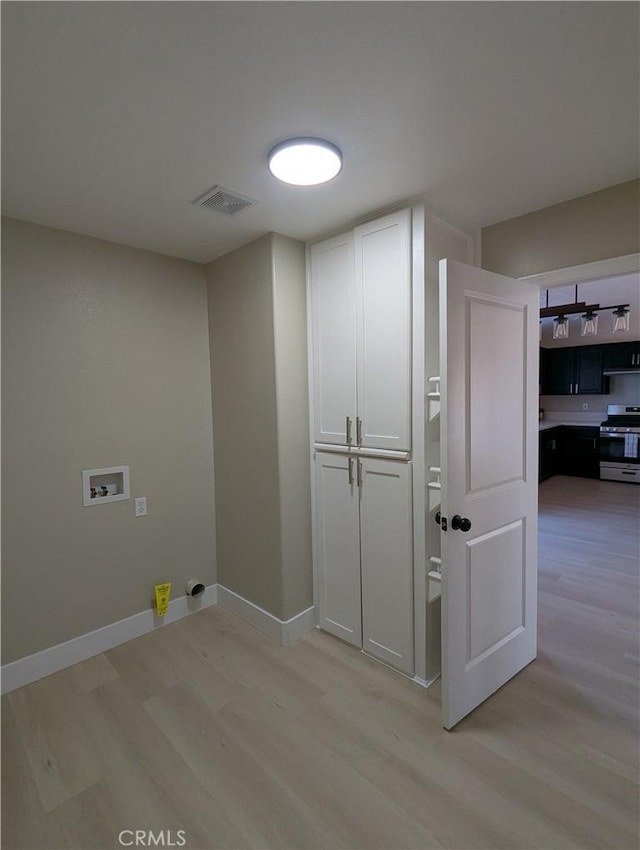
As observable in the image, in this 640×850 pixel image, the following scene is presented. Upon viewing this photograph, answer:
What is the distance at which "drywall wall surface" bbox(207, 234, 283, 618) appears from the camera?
2.48m

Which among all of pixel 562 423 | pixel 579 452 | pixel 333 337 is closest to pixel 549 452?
pixel 579 452

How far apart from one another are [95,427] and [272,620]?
1.59 m

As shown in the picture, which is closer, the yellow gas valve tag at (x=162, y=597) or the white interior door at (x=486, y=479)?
the white interior door at (x=486, y=479)

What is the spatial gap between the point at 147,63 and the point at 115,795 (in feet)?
8.16

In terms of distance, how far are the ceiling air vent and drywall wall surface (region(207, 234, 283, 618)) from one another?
1.17 feet

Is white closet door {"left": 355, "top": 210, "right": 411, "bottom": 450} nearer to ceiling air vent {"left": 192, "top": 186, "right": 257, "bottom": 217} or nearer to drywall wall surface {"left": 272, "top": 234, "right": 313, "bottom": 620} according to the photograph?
drywall wall surface {"left": 272, "top": 234, "right": 313, "bottom": 620}

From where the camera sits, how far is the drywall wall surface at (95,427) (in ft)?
7.11

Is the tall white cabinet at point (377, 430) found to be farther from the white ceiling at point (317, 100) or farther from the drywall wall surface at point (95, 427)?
the drywall wall surface at point (95, 427)

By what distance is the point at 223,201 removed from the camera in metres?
1.98

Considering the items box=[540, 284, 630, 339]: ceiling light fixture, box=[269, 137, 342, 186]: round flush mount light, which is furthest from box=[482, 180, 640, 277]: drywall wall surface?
box=[540, 284, 630, 339]: ceiling light fixture

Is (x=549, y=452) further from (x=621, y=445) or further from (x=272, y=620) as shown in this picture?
(x=272, y=620)
